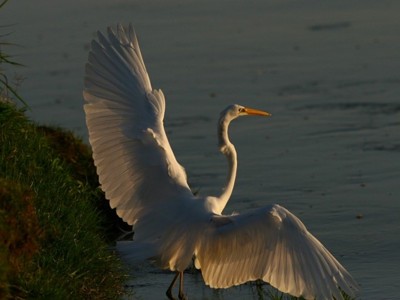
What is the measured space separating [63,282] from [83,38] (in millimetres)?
9374

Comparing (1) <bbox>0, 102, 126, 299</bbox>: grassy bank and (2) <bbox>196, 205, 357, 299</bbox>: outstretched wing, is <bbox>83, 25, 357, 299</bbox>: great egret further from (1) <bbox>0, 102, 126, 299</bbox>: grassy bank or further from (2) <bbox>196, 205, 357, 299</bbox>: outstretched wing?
(1) <bbox>0, 102, 126, 299</bbox>: grassy bank

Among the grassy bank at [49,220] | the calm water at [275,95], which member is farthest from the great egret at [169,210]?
the calm water at [275,95]

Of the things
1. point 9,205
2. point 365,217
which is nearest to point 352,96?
point 365,217

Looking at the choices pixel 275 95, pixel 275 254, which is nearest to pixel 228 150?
pixel 275 254

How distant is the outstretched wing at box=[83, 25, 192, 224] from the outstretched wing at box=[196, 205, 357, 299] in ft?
2.28

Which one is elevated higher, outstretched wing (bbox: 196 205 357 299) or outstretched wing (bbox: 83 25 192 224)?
outstretched wing (bbox: 83 25 192 224)

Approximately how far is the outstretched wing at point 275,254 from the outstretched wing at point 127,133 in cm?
69

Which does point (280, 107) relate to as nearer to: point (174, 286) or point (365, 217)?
point (365, 217)

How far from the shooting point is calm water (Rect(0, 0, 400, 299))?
919 cm

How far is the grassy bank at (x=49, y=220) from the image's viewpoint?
582cm

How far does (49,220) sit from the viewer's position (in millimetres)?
6953

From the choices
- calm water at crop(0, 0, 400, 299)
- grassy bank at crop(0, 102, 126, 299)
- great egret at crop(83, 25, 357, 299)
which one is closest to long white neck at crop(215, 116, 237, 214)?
great egret at crop(83, 25, 357, 299)

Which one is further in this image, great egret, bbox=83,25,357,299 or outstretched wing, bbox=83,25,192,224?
outstretched wing, bbox=83,25,192,224

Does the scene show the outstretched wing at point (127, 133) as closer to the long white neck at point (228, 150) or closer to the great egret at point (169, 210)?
the great egret at point (169, 210)
